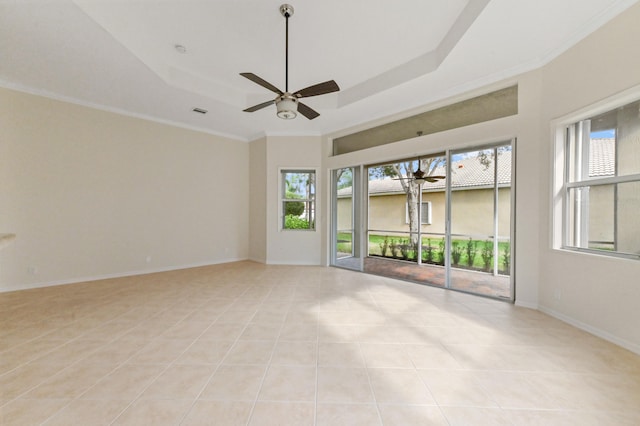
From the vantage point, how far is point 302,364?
2.04 meters

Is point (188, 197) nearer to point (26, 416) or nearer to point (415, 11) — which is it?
point (26, 416)

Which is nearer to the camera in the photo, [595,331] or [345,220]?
[595,331]

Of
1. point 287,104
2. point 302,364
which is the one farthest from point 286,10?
point 302,364

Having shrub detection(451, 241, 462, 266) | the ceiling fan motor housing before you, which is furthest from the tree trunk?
the ceiling fan motor housing

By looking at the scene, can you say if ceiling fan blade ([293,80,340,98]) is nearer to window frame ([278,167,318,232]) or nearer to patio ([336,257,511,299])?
window frame ([278,167,318,232])

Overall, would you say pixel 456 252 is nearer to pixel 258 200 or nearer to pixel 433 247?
pixel 433 247

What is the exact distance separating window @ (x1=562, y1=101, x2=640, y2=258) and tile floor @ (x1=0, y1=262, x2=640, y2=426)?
3.45ft

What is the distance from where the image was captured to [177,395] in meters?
1.68

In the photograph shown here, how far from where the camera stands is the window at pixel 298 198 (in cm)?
610

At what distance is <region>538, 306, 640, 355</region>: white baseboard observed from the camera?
2.27 metres

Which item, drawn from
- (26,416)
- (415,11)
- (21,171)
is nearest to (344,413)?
(26,416)

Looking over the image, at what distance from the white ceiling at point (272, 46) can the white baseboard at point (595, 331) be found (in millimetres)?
3146

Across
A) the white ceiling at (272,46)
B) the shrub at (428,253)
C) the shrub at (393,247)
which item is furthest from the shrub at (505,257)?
the shrub at (393,247)

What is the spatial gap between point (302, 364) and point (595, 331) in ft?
10.0
